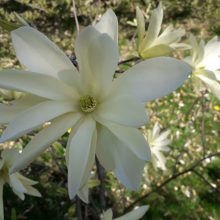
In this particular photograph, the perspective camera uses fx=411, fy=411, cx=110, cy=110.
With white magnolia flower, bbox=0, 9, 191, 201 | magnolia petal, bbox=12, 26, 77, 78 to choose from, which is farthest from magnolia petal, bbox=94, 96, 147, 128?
magnolia petal, bbox=12, 26, 77, 78

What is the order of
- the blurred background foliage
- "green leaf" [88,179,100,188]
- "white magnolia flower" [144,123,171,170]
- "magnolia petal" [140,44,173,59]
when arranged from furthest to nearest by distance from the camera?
the blurred background foliage → "white magnolia flower" [144,123,171,170] → "green leaf" [88,179,100,188] → "magnolia petal" [140,44,173,59]

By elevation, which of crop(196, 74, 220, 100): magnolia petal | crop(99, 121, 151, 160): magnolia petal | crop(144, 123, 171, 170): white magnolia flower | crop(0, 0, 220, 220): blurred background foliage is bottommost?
crop(0, 0, 220, 220): blurred background foliage

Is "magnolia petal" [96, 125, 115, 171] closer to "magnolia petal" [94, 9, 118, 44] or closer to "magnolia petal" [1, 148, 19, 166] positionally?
"magnolia petal" [94, 9, 118, 44]

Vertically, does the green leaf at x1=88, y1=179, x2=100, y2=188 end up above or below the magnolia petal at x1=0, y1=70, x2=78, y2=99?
below

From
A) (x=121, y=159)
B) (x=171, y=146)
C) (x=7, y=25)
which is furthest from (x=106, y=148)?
(x=171, y=146)

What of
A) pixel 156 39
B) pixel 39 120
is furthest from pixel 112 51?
pixel 156 39

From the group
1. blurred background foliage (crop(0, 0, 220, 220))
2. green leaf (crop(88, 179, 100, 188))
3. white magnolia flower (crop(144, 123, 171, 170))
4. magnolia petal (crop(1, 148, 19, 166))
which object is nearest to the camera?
magnolia petal (crop(1, 148, 19, 166))

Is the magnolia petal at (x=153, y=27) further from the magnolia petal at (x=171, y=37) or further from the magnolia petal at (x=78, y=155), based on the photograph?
the magnolia petal at (x=78, y=155)

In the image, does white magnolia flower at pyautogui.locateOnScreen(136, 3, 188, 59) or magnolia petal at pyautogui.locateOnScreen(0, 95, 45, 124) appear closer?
magnolia petal at pyautogui.locateOnScreen(0, 95, 45, 124)
